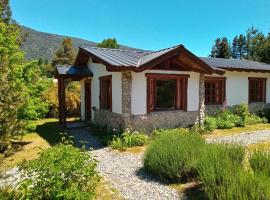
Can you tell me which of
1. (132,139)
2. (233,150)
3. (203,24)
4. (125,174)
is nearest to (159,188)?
(125,174)

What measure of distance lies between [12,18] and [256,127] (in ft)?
72.6

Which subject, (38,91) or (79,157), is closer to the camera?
(79,157)

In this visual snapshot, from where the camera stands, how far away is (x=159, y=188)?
6004 millimetres

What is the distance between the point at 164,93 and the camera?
15.1 metres

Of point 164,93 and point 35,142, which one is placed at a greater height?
point 164,93

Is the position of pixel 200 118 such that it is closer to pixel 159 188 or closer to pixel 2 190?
pixel 159 188

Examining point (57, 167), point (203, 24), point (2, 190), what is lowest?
point (2, 190)

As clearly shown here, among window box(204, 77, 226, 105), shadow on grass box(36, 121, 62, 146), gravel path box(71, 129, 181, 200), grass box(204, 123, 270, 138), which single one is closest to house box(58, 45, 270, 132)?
window box(204, 77, 226, 105)

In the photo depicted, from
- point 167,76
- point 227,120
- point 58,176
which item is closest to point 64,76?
point 167,76

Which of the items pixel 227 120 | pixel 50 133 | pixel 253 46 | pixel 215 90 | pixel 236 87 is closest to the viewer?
pixel 50 133

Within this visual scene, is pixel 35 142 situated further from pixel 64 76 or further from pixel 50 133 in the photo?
pixel 64 76

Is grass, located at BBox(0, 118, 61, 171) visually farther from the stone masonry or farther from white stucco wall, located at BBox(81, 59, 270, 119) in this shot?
the stone masonry

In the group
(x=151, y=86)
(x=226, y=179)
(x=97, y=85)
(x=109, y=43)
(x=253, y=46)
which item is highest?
(x=253, y=46)

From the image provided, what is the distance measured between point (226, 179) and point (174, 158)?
1.87 m
